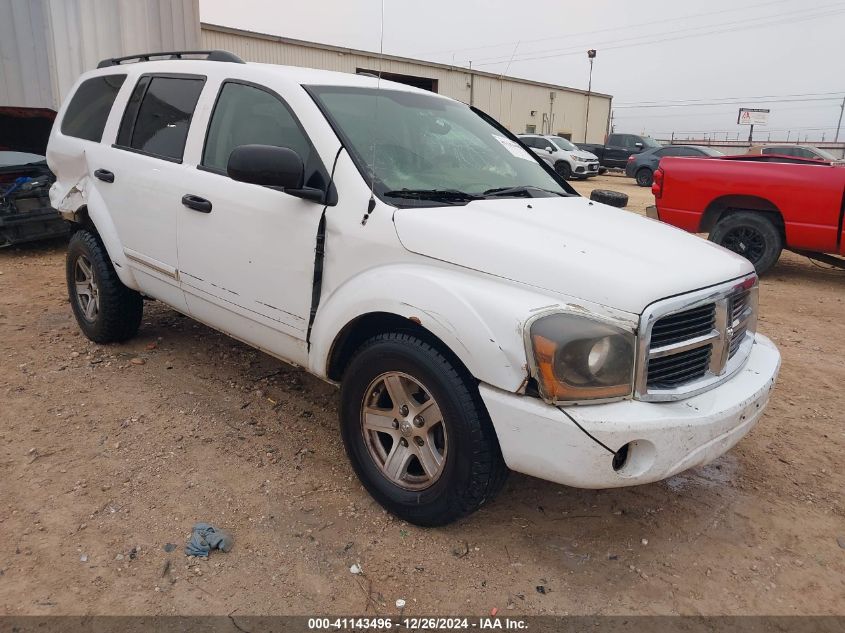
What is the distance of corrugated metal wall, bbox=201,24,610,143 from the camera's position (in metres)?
21.0

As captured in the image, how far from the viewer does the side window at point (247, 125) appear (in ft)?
9.82

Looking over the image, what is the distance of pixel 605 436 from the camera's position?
6.84 feet

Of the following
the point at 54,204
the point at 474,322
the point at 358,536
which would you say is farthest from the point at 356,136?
the point at 54,204

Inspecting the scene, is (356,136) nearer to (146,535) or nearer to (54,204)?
(146,535)

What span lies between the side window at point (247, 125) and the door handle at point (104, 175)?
0.98 m

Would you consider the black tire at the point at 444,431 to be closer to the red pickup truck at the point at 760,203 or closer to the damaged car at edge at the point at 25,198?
the damaged car at edge at the point at 25,198

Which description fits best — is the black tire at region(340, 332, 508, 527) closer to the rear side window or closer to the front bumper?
the front bumper

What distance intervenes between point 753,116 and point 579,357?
6174 centimetres

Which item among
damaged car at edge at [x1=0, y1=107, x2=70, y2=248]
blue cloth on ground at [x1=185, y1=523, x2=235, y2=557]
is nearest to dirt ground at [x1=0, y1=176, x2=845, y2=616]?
blue cloth on ground at [x1=185, y1=523, x2=235, y2=557]

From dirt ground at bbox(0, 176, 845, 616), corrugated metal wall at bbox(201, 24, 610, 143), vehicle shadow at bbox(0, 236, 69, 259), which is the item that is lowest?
dirt ground at bbox(0, 176, 845, 616)

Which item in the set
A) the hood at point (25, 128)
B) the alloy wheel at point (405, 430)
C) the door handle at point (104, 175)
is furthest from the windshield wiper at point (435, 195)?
the hood at point (25, 128)

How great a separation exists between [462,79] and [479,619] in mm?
30266

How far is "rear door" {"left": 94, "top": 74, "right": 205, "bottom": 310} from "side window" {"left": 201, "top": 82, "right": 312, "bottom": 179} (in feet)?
0.72

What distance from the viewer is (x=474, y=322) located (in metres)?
2.20
